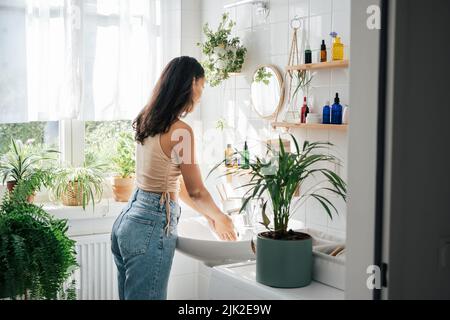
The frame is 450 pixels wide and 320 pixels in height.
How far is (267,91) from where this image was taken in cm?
299

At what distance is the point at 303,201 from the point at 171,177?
2.27ft

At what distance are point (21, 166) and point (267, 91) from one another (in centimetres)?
134

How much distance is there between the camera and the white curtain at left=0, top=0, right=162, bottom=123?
122 inches

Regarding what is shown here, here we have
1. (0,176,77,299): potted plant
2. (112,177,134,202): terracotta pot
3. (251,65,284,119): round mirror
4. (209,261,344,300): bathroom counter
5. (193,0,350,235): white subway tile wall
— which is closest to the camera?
(209,261,344,300): bathroom counter

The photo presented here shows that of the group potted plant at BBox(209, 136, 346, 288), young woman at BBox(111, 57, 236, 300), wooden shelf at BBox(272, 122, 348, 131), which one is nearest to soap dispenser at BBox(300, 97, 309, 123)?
wooden shelf at BBox(272, 122, 348, 131)

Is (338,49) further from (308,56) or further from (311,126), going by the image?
(311,126)

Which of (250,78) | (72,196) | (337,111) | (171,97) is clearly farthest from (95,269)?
(337,111)

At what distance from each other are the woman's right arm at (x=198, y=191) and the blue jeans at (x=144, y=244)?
12 cm

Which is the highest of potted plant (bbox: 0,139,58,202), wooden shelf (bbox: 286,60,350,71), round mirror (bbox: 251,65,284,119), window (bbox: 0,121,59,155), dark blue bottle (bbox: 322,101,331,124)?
wooden shelf (bbox: 286,60,350,71)

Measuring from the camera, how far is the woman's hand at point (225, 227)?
2611 mm

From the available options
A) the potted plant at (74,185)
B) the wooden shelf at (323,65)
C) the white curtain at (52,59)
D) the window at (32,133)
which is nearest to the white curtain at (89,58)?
the white curtain at (52,59)

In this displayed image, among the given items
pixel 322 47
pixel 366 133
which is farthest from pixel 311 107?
pixel 366 133

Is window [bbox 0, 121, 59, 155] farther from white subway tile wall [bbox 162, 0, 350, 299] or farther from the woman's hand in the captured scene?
the woman's hand

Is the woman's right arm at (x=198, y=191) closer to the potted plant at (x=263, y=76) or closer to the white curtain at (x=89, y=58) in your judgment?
the potted plant at (x=263, y=76)
